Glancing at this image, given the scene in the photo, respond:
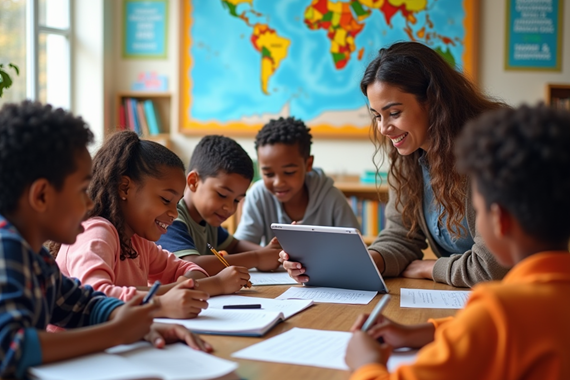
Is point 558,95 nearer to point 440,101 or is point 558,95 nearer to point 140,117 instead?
point 440,101

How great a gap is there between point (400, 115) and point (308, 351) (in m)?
1.02

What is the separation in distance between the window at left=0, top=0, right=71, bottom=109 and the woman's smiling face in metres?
2.58

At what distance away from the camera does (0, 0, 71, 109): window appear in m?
3.83

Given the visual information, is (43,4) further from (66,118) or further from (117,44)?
(66,118)

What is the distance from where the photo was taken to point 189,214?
215 centimetres

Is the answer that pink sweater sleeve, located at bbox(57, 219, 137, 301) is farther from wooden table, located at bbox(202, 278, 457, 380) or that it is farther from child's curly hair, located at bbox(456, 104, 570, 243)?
child's curly hair, located at bbox(456, 104, 570, 243)

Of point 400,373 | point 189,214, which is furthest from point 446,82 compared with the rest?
point 400,373

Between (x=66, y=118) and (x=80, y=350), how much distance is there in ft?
1.25

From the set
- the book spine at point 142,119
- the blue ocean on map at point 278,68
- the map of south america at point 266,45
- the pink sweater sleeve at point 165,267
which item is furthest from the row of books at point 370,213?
the pink sweater sleeve at point 165,267

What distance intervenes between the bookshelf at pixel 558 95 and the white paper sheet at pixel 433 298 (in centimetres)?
264

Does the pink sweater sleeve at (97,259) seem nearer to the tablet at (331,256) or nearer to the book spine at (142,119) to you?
the tablet at (331,256)

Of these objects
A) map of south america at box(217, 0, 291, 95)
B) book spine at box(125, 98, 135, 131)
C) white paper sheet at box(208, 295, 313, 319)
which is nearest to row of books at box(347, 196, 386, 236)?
map of south america at box(217, 0, 291, 95)

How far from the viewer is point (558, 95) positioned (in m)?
4.04

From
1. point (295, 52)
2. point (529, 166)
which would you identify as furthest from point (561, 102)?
point (529, 166)
